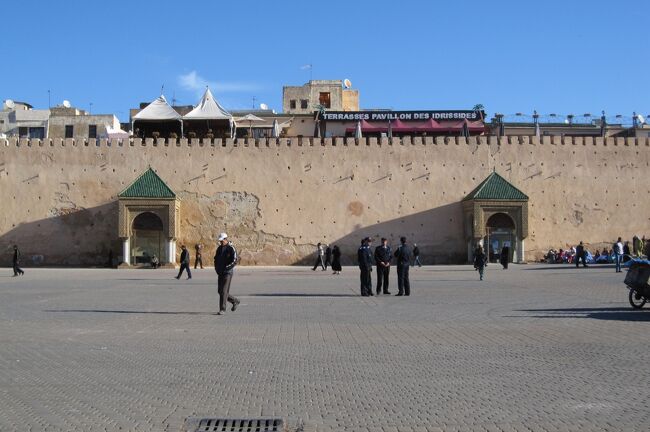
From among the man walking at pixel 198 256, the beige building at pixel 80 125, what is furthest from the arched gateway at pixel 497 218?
the beige building at pixel 80 125

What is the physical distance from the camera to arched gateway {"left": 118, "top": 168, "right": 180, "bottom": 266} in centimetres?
3531

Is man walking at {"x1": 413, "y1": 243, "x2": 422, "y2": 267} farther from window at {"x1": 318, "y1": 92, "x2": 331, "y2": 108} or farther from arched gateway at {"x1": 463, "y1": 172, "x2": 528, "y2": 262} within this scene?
window at {"x1": 318, "y1": 92, "x2": 331, "y2": 108}

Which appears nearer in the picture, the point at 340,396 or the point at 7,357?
the point at 340,396

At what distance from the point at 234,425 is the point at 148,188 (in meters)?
31.6

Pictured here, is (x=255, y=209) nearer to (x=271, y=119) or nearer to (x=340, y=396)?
(x=271, y=119)

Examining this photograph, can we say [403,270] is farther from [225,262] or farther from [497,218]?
[497,218]

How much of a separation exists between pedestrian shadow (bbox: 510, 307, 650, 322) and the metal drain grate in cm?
819

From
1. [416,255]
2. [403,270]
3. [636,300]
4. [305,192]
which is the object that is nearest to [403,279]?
[403,270]

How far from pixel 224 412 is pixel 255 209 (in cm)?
3164

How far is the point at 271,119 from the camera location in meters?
54.3

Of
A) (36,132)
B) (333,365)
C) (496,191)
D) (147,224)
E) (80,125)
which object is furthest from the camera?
(36,132)

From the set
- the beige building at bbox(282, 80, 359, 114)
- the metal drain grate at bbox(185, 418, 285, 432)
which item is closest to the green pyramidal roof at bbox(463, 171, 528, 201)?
the beige building at bbox(282, 80, 359, 114)

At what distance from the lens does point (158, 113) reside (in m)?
45.7

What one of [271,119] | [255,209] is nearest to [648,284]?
[255,209]
